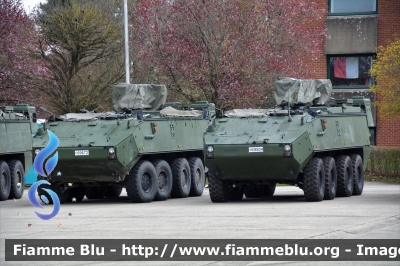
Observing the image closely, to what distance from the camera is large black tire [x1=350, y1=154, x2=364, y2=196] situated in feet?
65.8

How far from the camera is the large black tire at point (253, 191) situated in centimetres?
2030

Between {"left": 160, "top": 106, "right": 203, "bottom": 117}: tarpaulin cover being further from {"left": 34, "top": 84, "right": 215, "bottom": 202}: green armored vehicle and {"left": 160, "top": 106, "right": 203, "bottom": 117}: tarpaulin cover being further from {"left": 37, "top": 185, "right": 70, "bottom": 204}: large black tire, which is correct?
{"left": 37, "top": 185, "right": 70, "bottom": 204}: large black tire

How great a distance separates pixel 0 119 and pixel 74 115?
7.45 feet

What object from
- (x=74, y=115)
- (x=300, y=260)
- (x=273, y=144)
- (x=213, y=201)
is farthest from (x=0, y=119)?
(x=300, y=260)

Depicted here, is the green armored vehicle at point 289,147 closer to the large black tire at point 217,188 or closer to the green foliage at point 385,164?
the large black tire at point 217,188

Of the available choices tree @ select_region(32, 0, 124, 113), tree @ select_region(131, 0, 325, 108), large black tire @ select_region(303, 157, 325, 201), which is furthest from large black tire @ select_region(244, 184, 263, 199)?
tree @ select_region(32, 0, 124, 113)

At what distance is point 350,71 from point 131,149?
1691 cm

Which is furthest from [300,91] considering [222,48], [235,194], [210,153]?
[222,48]

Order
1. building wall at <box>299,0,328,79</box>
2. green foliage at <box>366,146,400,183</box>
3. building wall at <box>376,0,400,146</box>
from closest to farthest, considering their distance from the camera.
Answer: green foliage at <box>366,146,400,183</box> < building wall at <box>376,0,400,146</box> < building wall at <box>299,0,328,79</box>

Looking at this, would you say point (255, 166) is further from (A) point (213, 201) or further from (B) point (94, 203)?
(B) point (94, 203)

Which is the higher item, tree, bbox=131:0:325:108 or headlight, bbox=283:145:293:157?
tree, bbox=131:0:325:108

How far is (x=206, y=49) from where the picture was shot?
28203mm

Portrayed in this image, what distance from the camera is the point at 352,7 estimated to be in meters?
33.4

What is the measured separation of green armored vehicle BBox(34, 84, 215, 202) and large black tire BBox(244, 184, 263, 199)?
53.1 inches
